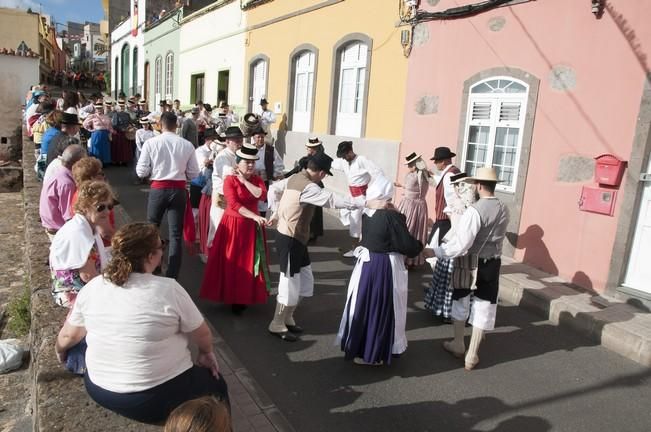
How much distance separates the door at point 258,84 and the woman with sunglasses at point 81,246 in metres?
12.0

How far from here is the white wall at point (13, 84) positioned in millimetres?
17453

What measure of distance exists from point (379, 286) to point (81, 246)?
2220 millimetres

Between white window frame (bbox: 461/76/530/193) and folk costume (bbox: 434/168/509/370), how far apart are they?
3.41 metres

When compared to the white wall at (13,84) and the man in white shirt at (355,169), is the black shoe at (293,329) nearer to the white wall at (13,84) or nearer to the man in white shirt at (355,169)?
the man in white shirt at (355,169)

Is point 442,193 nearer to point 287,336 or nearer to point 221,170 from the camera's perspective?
point 221,170

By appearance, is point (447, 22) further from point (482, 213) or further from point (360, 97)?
point (482, 213)

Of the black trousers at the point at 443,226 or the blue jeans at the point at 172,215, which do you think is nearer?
the blue jeans at the point at 172,215

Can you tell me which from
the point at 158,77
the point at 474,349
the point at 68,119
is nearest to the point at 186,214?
the point at 68,119

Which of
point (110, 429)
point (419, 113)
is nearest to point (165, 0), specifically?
point (419, 113)

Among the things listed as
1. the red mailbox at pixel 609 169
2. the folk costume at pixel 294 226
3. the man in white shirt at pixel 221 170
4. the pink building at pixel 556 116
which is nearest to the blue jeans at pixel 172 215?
the man in white shirt at pixel 221 170

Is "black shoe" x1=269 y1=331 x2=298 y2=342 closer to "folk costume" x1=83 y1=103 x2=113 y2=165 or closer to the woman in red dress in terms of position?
the woman in red dress

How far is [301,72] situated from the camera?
13.2 m

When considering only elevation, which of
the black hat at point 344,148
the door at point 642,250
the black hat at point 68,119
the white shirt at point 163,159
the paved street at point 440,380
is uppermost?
the black hat at point 68,119

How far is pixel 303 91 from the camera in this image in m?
13.2
